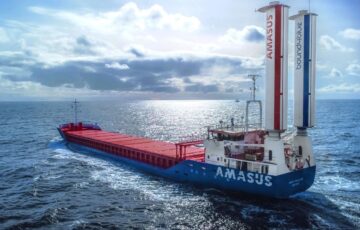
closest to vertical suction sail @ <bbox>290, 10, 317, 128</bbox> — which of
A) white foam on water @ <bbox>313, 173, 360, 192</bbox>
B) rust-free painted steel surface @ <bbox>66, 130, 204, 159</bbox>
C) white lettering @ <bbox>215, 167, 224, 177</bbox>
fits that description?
white foam on water @ <bbox>313, 173, 360, 192</bbox>

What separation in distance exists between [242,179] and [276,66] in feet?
35.6

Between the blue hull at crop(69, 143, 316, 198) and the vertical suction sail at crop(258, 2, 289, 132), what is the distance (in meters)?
4.52

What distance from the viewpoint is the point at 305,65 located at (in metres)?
31.7

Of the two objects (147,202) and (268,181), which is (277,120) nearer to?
(268,181)

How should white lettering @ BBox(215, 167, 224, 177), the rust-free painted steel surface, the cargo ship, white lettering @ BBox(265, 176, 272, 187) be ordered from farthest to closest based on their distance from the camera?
the rust-free painted steel surface
white lettering @ BBox(215, 167, 224, 177)
the cargo ship
white lettering @ BBox(265, 176, 272, 187)

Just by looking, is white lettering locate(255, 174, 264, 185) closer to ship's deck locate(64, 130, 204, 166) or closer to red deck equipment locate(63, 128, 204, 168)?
red deck equipment locate(63, 128, 204, 168)

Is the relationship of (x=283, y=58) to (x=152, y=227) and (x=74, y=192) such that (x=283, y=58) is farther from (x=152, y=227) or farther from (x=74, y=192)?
(x=74, y=192)

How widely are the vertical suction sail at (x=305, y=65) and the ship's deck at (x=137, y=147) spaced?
1205 cm

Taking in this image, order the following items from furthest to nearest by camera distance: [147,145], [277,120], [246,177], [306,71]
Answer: [147,145] → [306,71] → [246,177] → [277,120]

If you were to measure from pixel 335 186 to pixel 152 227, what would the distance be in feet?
68.1

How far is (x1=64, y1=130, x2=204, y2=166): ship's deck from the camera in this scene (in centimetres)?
3934

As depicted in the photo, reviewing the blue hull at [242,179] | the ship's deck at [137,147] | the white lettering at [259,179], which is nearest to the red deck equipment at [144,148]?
the ship's deck at [137,147]

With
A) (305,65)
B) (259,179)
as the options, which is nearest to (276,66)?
(305,65)

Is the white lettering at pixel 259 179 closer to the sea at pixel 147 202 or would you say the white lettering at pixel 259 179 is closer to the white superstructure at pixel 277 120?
the white superstructure at pixel 277 120
